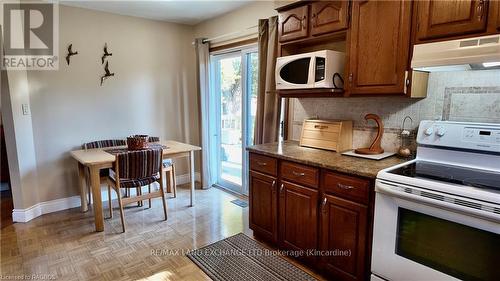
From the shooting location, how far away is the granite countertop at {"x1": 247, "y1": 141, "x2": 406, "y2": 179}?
5.97 ft

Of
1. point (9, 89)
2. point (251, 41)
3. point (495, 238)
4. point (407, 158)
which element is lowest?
point (495, 238)

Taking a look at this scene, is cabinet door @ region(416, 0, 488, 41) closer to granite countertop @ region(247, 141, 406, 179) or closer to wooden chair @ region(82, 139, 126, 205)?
granite countertop @ region(247, 141, 406, 179)

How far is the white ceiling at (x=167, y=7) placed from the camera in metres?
3.21

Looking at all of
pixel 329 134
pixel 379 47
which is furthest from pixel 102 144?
pixel 379 47

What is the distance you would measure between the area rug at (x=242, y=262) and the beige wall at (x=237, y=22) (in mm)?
2340

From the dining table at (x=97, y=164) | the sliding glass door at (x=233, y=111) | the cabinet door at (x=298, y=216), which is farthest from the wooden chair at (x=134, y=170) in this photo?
the cabinet door at (x=298, y=216)

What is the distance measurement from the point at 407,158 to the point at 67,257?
286 cm

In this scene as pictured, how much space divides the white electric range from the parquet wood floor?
1.40 meters

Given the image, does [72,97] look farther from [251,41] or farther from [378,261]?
[378,261]

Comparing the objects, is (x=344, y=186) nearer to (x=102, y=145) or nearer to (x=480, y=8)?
(x=480, y=8)

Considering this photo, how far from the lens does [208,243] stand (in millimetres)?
2672

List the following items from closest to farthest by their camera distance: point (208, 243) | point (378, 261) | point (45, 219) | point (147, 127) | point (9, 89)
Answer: point (378, 261), point (208, 243), point (9, 89), point (45, 219), point (147, 127)

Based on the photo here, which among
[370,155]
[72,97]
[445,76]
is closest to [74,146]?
[72,97]

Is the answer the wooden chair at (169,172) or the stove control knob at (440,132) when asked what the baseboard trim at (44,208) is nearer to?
the wooden chair at (169,172)
